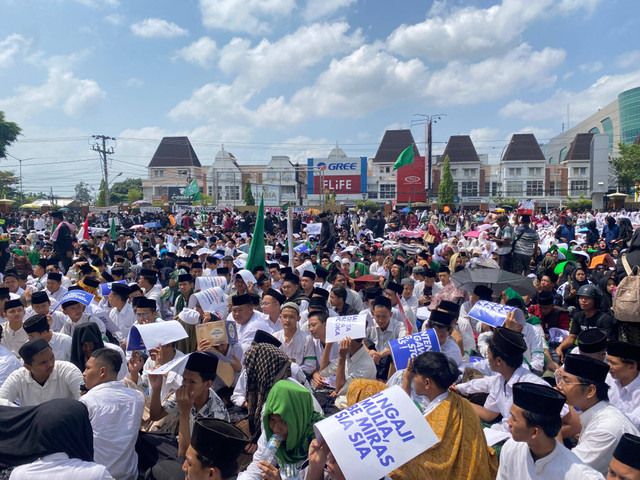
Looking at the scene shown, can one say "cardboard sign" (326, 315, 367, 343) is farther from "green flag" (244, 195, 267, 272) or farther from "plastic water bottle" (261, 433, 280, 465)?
"green flag" (244, 195, 267, 272)

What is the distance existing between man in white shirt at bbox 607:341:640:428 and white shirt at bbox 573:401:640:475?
0.93 metres

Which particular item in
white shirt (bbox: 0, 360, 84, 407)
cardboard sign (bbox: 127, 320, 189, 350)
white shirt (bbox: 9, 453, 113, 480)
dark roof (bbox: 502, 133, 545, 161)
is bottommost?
white shirt (bbox: 0, 360, 84, 407)

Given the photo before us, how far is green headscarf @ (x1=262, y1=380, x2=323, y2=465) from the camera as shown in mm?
3098

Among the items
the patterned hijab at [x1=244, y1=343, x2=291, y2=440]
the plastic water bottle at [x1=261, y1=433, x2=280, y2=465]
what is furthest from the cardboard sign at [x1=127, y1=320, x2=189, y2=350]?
the plastic water bottle at [x1=261, y1=433, x2=280, y2=465]

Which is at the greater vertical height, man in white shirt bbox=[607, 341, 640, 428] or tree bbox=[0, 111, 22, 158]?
tree bbox=[0, 111, 22, 158]

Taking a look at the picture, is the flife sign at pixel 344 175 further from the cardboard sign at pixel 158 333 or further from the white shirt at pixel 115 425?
the white shirt at pixel 115 425

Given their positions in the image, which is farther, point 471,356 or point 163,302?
point 163,302

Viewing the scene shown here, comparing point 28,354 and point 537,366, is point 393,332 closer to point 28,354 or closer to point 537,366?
point 537,366

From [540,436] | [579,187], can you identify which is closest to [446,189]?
[579,187]

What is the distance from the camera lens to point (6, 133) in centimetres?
4553

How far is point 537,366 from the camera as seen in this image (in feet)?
17.4

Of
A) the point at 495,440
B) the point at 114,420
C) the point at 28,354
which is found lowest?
the point at 495,440

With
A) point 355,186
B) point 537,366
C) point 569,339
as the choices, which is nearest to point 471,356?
point 537,366

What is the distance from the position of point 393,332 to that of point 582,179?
72.0m
